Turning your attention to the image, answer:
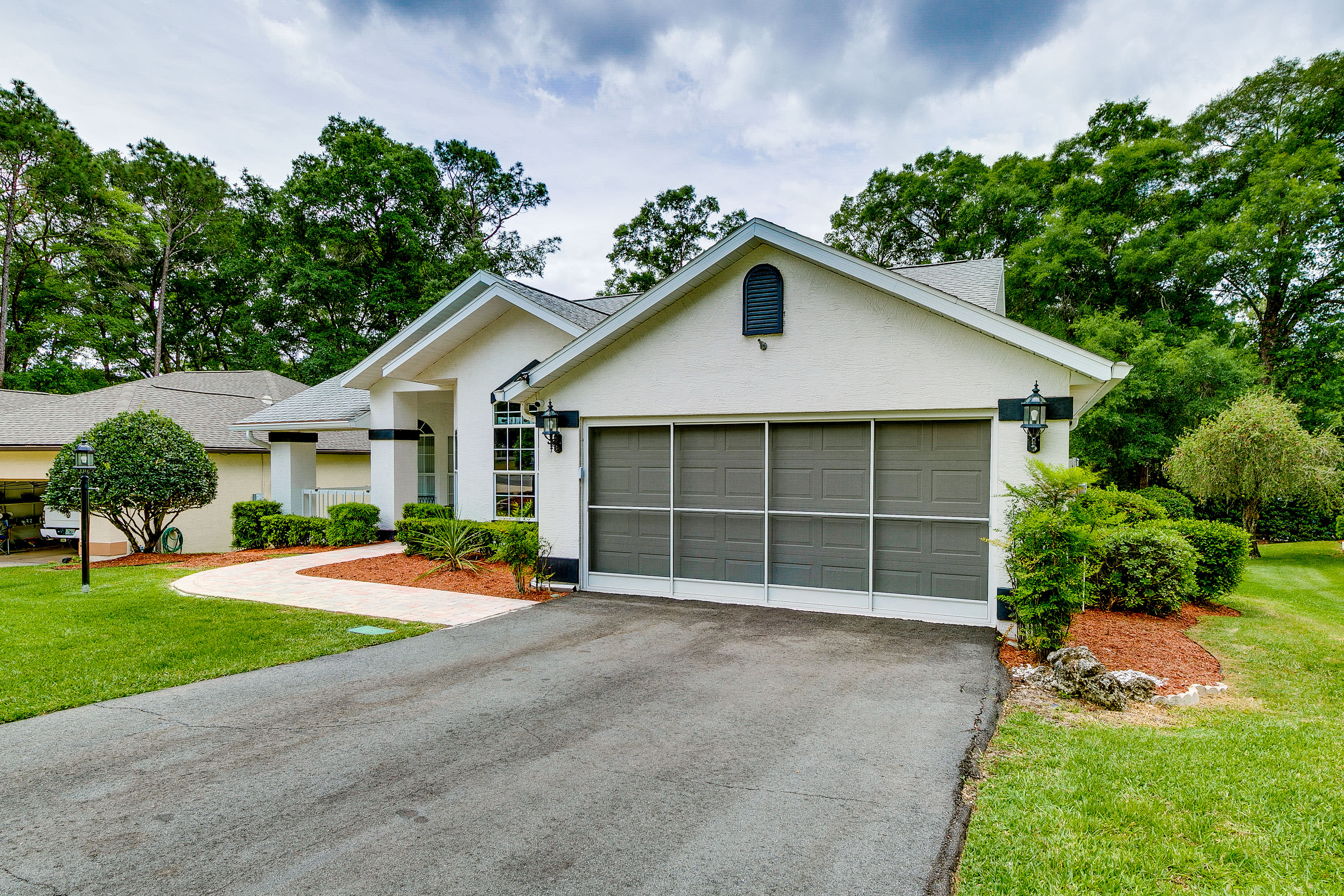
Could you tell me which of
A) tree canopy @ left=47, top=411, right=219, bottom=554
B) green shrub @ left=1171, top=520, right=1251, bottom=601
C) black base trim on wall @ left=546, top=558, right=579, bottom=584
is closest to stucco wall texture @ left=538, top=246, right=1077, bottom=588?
black base trim on wall @ left=546, top=558, right=579, bottom=584

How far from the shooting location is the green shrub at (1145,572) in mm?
8211

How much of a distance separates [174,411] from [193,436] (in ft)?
8.83

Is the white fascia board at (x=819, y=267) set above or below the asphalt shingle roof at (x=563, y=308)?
below

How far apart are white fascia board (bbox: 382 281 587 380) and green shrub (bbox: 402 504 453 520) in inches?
111

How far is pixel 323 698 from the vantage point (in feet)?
17.1

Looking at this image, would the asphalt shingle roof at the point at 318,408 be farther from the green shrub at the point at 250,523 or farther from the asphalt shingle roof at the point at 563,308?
the asphalt shingle roof at the point at 563,308

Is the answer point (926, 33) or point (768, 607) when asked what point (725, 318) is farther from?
point (926, 33)

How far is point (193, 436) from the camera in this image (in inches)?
640

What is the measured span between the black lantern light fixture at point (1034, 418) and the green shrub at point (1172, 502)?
11.5 metres

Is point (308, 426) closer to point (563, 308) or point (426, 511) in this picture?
point (426, 511)

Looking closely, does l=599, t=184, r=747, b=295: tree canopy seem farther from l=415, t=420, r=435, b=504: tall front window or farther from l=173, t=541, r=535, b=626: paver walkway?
l=173, t=541, r=535, b=626: paver walkway

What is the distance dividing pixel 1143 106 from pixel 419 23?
84.8 feet

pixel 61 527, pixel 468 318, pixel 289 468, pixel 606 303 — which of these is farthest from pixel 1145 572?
pixel 61 527

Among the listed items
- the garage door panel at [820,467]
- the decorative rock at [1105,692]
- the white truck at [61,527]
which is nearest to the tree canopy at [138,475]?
the white truck at [61,527]
